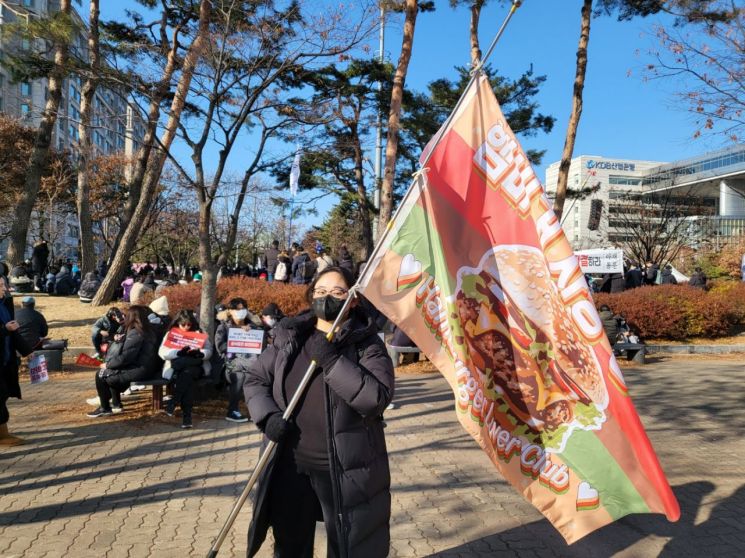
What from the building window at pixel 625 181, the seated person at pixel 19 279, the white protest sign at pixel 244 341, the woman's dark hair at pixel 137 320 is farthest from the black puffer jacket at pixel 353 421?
the building window at pixel 625 181

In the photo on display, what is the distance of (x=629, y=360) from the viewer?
13.4 metres

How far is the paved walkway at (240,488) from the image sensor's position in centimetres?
413

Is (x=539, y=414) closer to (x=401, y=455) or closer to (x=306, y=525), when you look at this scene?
(x=306, y=525)

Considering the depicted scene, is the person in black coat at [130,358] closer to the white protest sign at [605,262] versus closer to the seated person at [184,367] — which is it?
the seated person at [184,367]

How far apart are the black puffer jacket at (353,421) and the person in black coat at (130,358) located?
4.84 meters

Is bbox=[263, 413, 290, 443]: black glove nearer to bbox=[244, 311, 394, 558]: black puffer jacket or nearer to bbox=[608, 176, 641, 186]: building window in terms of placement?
bbox=[244, 311, 394, 558]: black puffer jacket

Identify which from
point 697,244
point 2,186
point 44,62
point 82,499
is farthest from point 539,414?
point 697,244

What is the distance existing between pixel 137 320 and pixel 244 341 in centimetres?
133

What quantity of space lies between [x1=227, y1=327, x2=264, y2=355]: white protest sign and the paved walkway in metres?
0.93

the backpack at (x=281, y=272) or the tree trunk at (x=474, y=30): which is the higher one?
the tree trunk at (x=474, y=30)

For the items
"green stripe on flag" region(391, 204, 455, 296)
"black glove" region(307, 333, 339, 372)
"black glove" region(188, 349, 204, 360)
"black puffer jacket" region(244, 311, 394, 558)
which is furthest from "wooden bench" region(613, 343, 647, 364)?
"black glove" region(307, 333, 339, 372)

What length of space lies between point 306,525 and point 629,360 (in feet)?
39.2

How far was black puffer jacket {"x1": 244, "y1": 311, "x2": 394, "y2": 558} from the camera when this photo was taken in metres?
→ 2.76

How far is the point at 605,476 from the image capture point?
9.78 feet
